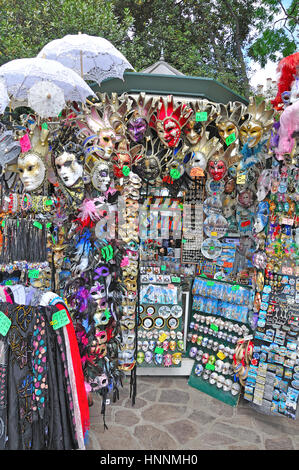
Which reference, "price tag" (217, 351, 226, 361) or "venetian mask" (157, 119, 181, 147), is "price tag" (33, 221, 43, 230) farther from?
"price tag" (217, 351, 226, 361)

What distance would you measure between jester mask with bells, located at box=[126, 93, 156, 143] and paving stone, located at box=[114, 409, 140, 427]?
314 centimetres

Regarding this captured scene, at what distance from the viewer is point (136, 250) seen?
13.9 feet

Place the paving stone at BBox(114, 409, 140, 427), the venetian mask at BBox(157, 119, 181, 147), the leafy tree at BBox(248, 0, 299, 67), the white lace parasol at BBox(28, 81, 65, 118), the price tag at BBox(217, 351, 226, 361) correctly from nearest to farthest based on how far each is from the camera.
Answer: the white lace parasol at BBox(28, 81, 65, 118) → the paving stone at BBox(114, 409, 140, 427) → the venetian mask at BBox(157, 119, 181, 147) → the price tag at BBox(217, 351, 226, 361) → the leafy tree at BBox(248, 0, 299, 67)

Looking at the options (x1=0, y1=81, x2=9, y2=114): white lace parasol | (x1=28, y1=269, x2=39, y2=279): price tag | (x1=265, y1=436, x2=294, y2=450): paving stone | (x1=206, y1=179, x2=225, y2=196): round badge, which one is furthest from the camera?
(x1=206, y1=179, x2=225, y2=196): round badge

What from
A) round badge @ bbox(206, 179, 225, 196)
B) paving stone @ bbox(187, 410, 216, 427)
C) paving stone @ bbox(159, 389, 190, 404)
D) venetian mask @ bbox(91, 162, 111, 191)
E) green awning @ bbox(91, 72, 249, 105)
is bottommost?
paving stone @ bbox(187, 410, 216, 427)

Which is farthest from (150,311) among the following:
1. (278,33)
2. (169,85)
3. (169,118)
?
(278,33)

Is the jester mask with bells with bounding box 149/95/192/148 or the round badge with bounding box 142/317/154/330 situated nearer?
the jester mask with bells with bounding box 149/95/192/148

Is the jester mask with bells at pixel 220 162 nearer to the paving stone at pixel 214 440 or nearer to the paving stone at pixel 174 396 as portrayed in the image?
the paving stone at pixel 174 396

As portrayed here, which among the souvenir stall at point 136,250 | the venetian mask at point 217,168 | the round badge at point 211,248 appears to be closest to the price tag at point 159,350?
the souvenir stall at point 136,250

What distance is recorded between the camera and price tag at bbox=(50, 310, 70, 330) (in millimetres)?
2379

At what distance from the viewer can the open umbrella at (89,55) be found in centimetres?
376

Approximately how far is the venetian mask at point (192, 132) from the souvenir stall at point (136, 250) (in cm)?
1

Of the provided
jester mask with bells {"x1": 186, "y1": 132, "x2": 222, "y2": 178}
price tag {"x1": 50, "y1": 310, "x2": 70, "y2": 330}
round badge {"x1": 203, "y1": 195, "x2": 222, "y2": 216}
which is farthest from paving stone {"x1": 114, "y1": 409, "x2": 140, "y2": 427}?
jester mask with bells {"x1": 186, "y1": 132, "x2": 222, "y2": 178}

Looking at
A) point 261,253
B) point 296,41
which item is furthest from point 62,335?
point 296,41
